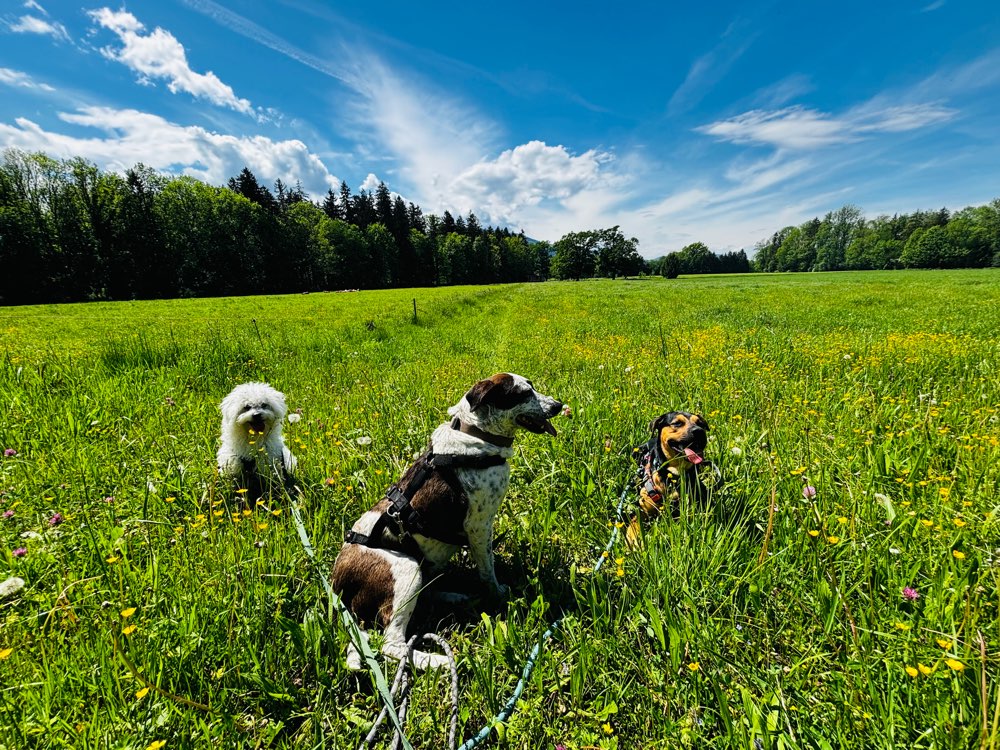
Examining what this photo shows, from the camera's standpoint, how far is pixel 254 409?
12.4 feet

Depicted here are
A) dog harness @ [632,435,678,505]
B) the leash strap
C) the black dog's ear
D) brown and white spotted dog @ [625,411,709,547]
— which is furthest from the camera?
dog harness @ [632,435,678,505]

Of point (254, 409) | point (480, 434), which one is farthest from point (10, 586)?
point (480, 434)

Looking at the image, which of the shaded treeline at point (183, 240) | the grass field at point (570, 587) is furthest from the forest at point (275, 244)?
the grass field at point (570, 587)

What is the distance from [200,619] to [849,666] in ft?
10.5

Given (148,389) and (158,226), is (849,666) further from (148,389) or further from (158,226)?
(158,226)

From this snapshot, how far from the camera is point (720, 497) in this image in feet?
9.96

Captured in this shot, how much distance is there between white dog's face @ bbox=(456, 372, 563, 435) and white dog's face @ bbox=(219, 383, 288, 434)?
2.38 meters

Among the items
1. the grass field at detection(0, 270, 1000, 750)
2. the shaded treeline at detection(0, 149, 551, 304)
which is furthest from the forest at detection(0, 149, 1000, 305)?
the grass field at detection(0, 270, 1000, 750)

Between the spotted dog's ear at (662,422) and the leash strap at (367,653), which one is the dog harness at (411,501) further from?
the spotted dog's ear at (662,422)

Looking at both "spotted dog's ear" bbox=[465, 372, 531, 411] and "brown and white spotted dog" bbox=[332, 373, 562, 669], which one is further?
"spotted dog's ear" bbox=[465, 372, 531, 411]

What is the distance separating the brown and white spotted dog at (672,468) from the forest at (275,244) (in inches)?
2513

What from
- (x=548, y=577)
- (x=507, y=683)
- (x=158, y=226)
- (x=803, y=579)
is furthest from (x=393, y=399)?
(x=158, y=226)

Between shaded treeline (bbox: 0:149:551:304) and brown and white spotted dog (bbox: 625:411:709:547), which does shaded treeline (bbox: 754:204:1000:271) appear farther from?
brown and white spotted dog (bbox: 625:411:709:547)

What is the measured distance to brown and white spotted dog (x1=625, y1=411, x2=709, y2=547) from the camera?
2.91m
